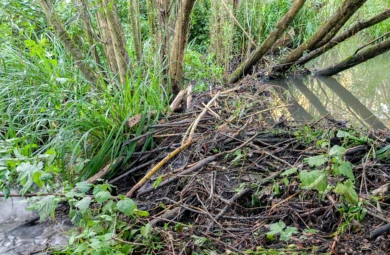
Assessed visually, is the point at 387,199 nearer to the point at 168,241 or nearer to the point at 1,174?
the point at 168,241

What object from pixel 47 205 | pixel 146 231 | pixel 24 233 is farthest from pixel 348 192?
pixel 24 233

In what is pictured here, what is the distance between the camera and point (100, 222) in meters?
1.85

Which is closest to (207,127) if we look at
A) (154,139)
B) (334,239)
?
(154,139)

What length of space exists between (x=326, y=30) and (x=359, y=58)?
519 mm

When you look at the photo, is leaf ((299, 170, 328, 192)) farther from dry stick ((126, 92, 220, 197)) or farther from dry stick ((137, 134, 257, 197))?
dry stick ((126, 92, 220, 197))

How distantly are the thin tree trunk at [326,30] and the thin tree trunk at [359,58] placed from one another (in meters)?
0.41

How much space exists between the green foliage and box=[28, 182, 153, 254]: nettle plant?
0.55 metres

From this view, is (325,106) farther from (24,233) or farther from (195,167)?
(24,233)

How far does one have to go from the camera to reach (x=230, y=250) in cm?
167

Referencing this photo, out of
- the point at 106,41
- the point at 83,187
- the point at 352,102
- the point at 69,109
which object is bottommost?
the point at 352,102

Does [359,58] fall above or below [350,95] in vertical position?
above

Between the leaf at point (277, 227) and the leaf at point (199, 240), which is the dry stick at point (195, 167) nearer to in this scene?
the leaf at point (199, 240)

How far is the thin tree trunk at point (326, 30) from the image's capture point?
380cm

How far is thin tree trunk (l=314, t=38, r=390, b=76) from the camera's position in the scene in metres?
4.04
